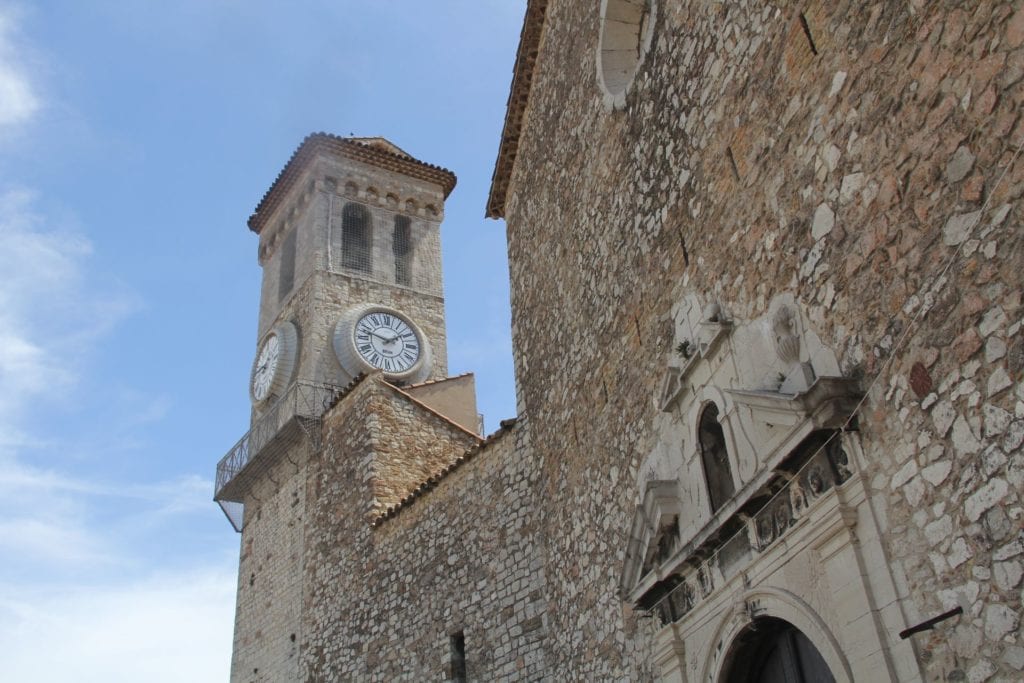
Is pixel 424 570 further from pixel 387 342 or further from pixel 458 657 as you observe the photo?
pixel 387 342

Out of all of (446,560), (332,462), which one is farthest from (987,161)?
(332,462)

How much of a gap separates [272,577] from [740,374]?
38.2 ft

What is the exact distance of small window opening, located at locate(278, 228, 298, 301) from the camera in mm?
19719

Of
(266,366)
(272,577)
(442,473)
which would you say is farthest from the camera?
(266,366)

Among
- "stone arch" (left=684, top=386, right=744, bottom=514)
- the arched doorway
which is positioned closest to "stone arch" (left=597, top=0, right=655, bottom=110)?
"stone arch" (left=684, top=386, right=744, bottom=514)

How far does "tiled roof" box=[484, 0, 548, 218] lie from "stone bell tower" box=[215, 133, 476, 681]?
5.26 metres

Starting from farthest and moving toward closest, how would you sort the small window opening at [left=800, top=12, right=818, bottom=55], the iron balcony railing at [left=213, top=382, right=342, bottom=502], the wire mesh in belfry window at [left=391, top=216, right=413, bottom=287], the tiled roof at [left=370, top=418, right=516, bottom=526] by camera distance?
the wire mesh in belfry window at [left=391, top=216, right=413, bottom=287], the iron balcony railing at [left=213, top=382, right=342, bottom=502], the tiled roof at [left=370, top=418, right=516, bottom=526], the small window opening at [left=800, top=12, right=818, bottom=55]

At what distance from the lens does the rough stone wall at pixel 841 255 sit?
3.50 m

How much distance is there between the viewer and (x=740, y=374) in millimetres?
5367

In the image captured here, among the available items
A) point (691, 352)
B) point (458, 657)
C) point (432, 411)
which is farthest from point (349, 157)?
point (691, 352)

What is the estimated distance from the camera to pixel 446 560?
1054cm

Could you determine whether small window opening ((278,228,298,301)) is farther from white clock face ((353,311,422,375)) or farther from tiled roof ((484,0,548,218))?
tiled roof ((484,0,548,218))

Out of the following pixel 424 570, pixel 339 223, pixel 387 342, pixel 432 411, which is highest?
pixel 339 223

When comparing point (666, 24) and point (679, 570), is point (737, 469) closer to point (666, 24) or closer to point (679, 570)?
point (679, 570)
